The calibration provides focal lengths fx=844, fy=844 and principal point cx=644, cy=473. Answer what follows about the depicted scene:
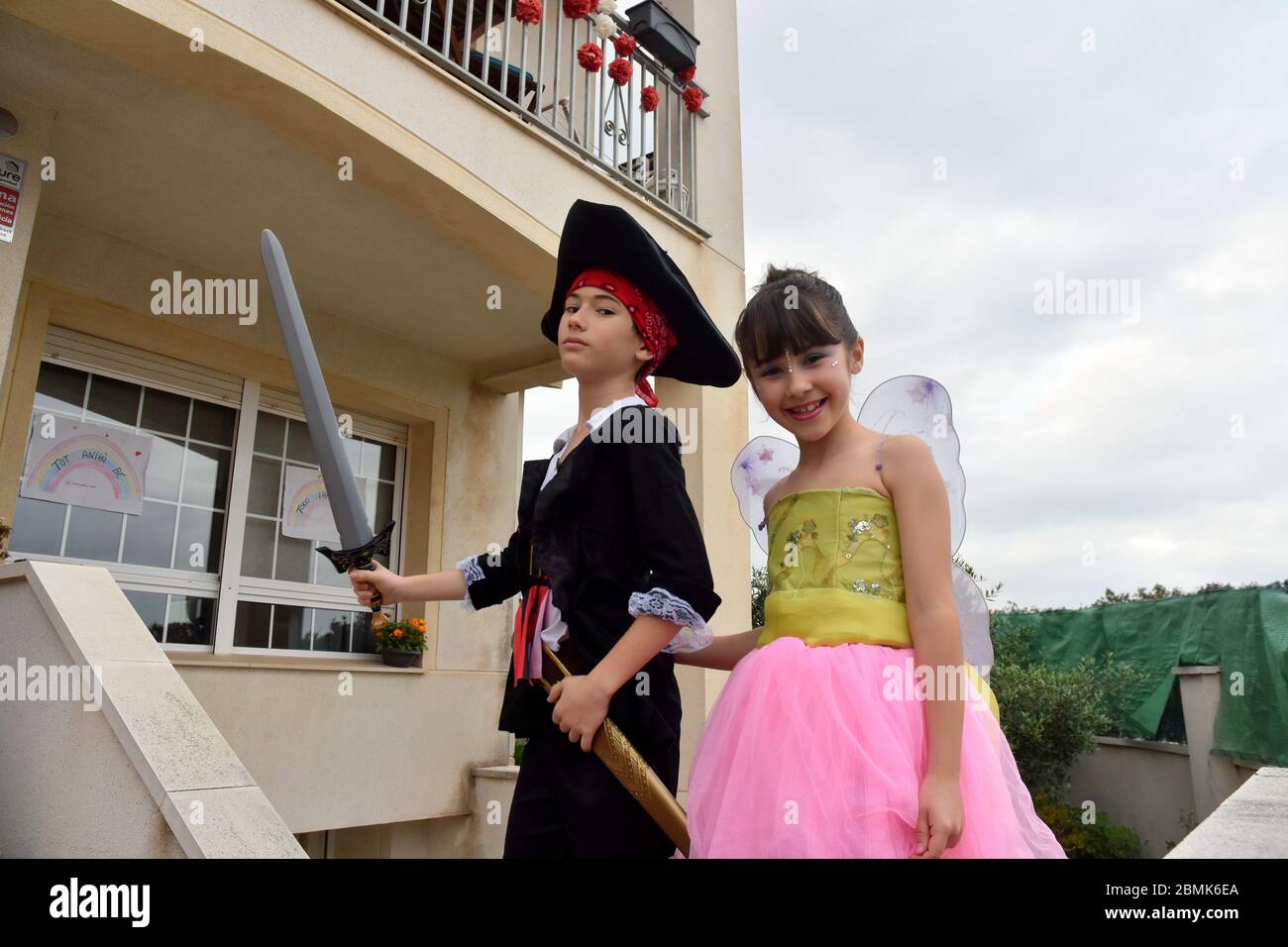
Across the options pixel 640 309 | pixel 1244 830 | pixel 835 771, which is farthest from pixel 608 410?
pixel 1244 830

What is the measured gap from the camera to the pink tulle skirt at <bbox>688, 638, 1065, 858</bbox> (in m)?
1.25

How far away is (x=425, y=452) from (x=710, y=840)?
5.30 meters

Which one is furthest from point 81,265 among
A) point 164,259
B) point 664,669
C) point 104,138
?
→ point 664,669

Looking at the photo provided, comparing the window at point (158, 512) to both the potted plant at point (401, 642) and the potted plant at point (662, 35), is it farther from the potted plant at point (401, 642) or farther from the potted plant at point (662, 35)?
the potted plant at point (662, 35)

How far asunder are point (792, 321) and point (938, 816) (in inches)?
34.8

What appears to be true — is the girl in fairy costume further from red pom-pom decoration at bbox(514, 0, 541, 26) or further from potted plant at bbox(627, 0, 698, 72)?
potted plant at bbox(627, 0, 698, 72)

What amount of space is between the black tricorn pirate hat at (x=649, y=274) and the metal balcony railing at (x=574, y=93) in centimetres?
291

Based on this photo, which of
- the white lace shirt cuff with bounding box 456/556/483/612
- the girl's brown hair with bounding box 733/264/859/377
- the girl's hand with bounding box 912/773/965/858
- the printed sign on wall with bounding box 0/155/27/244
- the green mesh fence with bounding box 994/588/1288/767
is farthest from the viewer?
the green mesh fence with bounding box 994/588/1288/767

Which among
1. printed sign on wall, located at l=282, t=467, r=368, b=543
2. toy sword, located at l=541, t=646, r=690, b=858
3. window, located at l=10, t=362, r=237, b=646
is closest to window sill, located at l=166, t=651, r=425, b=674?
window, located at l=10, t=362, r=237, b=646

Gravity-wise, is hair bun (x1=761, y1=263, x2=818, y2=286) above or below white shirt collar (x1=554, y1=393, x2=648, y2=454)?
above

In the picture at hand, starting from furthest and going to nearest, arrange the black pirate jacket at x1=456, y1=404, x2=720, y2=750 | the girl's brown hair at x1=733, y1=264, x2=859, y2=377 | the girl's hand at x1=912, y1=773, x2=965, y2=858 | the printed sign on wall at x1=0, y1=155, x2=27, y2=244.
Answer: the printed sign on wall at x1=0, y1=155, x2=27, y2=244, the girl's brown hair at x1=733, y1=264, x2=859, y2=377, the black pirate jacket at x1=456, y1=404, x2=720, y2=750, the girl's hand at x1=912, y1=773, x2=965, y2=858

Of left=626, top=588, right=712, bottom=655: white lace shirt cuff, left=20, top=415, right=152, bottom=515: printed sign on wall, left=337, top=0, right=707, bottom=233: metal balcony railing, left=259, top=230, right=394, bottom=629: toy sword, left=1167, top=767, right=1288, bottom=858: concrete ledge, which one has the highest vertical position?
left=337, top=0, right=707, bottom=233: metal balcony railing

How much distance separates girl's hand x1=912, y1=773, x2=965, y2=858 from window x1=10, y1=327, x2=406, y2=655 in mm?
4764

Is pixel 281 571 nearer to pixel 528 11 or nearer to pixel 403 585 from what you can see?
pixel 528 11
